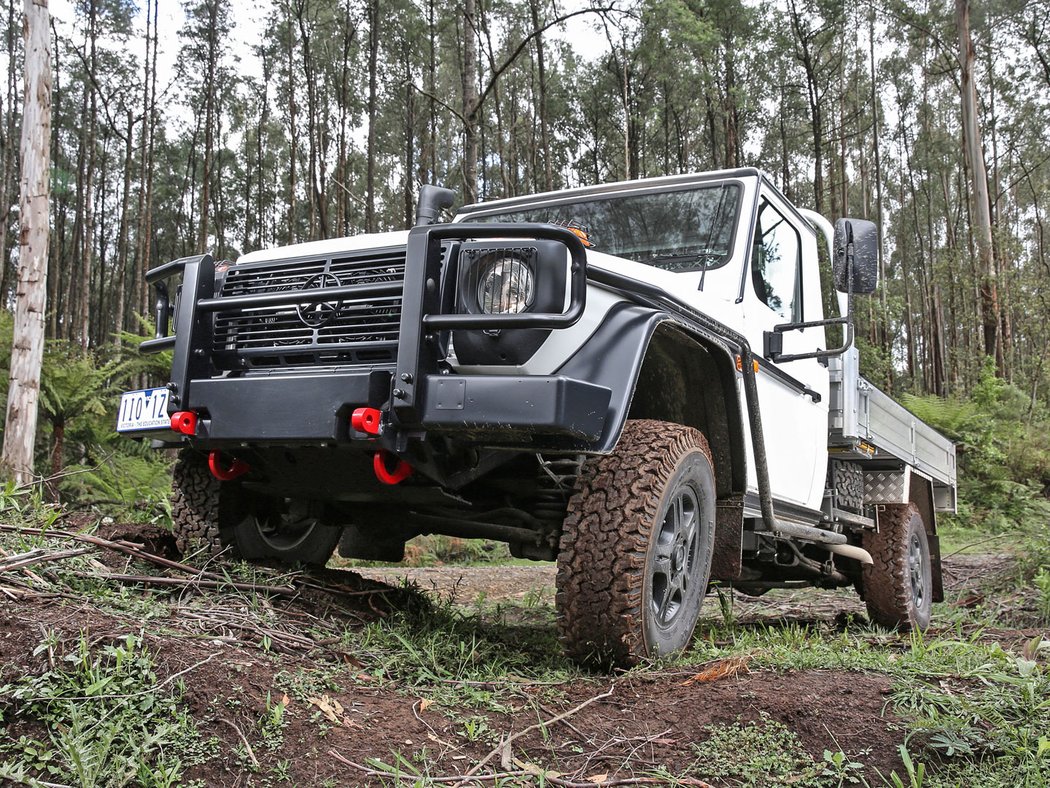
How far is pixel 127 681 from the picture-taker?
2.14 metres

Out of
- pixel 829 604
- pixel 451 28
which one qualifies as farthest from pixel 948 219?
pixel 829 604

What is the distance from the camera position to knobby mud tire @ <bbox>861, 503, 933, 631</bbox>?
5.50 m

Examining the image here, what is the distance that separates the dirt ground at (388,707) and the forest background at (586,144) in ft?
21.5

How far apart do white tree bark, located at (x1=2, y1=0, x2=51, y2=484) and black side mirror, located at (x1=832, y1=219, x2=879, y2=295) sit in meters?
7.57

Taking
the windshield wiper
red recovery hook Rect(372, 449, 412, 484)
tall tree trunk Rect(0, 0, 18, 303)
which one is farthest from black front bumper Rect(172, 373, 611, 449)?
tall tree trunk Rect(0, 0, 18, 303)

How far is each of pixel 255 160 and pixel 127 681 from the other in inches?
1624

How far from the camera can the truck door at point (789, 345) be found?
4082 mm

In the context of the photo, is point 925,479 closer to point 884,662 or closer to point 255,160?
point 884,662

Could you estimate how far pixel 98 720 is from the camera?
202 centimetres

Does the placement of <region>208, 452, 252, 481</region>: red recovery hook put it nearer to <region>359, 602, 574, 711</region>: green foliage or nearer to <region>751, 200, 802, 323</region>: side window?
<region>359, 602, 574, 711</region>: green foliage

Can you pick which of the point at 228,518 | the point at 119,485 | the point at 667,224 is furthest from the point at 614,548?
the point at 119,485

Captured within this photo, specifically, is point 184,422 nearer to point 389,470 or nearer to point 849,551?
point 389,470

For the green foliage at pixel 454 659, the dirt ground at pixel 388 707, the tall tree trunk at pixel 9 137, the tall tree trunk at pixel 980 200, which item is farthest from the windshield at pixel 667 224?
the tall tree trunk at pixel 9 137

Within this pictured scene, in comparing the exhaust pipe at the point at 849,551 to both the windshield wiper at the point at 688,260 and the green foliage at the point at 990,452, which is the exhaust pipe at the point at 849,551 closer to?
the windshield wiper at the point at 688,260
